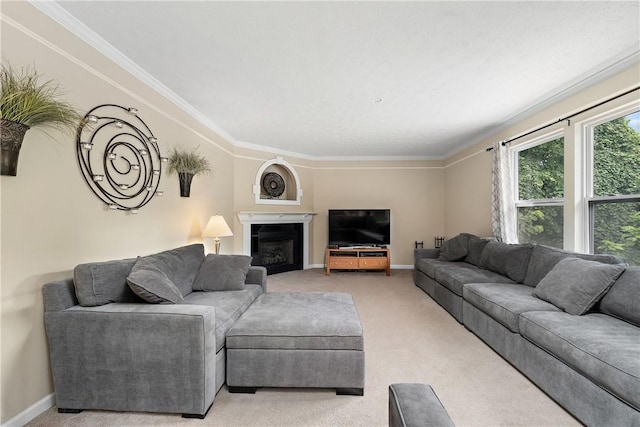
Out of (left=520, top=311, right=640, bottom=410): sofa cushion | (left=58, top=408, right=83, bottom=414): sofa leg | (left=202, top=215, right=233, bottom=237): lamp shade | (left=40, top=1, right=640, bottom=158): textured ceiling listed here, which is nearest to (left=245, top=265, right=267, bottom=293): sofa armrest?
(left=202, top=215, right=233, bottom=237): lamp shade

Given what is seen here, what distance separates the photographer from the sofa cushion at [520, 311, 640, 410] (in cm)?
144

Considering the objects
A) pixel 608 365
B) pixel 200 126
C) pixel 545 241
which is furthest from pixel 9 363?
pixel 545 241

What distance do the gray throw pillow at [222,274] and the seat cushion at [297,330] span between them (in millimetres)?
566

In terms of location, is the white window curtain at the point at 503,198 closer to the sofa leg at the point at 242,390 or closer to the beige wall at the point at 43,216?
the sofa leg at the point at 242,390

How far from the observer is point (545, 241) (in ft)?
11.6

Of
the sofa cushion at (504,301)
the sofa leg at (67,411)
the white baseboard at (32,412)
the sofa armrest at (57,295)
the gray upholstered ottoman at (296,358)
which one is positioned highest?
the sofa armrest at (57,295)

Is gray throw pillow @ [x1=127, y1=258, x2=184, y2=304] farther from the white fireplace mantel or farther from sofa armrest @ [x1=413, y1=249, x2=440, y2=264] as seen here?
sofa armrest @ [x1=413, y1=249, x2=440, y2=264]

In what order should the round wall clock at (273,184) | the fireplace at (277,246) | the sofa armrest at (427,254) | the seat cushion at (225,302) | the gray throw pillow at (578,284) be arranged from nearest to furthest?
the seat cushion at (225,302) < the gray throw pillow at (578,284) < the sofa armrest at (427,254) < the fireplace at (277,246) < the round wall clock at (273,184)

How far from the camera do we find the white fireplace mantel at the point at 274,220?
5.21 meters

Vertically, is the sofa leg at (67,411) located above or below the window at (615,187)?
below

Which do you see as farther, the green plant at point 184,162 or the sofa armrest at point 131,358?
the green plant at point 184,162

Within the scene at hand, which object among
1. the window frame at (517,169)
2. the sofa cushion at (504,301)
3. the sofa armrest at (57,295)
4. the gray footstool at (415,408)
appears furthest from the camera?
the window frame at (517,169)

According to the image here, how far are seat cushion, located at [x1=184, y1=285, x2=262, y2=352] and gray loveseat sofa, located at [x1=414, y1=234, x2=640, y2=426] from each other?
2.15 meters

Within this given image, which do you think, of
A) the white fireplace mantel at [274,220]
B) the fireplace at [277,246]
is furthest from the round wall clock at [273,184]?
the fireplace at [277,246]
